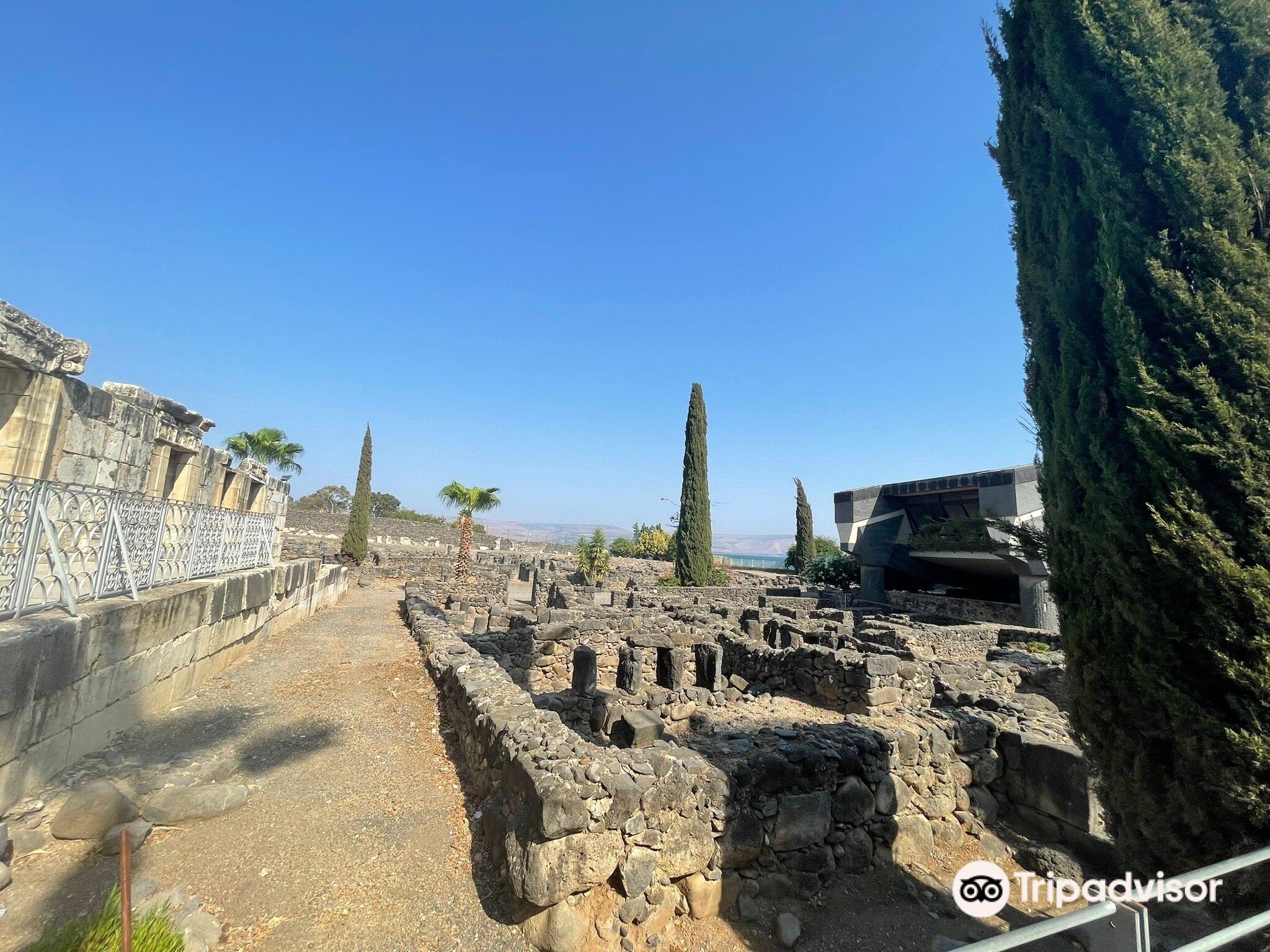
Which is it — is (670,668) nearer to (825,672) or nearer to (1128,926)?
(825,672)

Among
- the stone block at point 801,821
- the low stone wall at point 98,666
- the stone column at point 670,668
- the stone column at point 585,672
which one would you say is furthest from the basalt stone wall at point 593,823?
the stone column at point 670,668

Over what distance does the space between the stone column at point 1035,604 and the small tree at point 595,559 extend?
18584 mm

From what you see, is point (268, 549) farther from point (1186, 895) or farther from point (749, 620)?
point (1186, 895)

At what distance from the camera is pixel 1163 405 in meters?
3.31

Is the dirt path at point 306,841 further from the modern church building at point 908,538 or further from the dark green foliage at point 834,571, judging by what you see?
the dark green foliage at point 834,571

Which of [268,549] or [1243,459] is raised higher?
[1243,459]

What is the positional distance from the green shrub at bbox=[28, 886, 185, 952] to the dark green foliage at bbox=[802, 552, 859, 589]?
29879 millimetres

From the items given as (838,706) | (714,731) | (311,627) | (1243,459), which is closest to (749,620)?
(838,706)

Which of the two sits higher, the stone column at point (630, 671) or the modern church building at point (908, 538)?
the modern church building at point (908, 538)

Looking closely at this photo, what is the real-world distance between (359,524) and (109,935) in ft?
98.3

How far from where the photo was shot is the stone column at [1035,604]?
1920cm

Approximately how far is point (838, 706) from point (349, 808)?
8.59 metres

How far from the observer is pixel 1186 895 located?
2.82m

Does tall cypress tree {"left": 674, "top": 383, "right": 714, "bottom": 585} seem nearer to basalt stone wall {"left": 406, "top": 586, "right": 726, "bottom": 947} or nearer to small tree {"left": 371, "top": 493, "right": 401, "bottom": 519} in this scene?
basalt stone wall {"left": 406, "top": 586, "right": 726, "bottom": 947}
